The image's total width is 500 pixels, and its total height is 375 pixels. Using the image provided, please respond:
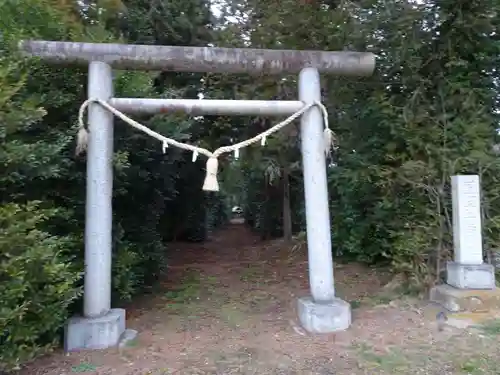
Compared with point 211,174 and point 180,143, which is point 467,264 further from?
point 180,143

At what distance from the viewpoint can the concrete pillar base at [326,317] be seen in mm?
4020

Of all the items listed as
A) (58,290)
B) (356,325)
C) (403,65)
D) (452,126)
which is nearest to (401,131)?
(452,126)

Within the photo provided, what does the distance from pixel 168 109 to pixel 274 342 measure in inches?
98.1

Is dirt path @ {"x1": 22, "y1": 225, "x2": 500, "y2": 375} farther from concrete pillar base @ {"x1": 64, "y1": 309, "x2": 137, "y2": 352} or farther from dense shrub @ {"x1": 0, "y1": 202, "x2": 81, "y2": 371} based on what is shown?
dense shrub @ {"x1": 0, "y1": 202, "x2": 81, "y2": 371}

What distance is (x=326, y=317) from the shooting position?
4023 millimetres

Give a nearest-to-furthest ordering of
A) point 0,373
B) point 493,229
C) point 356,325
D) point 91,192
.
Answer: point 0,373 → point 91,192 → point 356,325 → point 493,229

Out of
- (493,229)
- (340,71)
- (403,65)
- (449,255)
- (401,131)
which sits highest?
(403,65)

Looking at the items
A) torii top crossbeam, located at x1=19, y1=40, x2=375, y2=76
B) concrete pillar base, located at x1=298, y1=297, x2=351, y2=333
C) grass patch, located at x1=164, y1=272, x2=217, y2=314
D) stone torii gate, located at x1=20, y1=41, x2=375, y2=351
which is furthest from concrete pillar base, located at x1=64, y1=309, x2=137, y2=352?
torii top crossbeam, located at x1=19, y1=40, x2=375, y2=76

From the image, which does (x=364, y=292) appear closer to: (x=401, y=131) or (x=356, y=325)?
(x=356, y=325)

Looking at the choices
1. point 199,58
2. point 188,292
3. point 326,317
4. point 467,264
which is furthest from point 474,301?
point 199,58

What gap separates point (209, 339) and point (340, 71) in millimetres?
3069

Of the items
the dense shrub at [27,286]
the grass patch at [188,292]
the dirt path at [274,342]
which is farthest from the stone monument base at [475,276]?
the dense shrub at [27,286]

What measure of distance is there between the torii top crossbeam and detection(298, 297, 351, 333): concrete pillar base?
2.44 meters

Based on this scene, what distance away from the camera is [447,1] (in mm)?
5137
